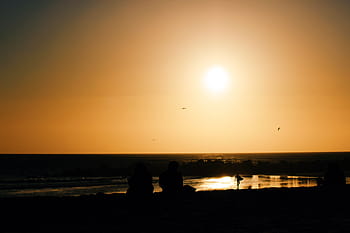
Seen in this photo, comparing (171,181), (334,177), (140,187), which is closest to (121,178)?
(334,177)

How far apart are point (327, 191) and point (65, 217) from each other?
55.0 ft

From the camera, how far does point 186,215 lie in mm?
15797

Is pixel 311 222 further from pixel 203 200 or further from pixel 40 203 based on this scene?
pixel 40 203

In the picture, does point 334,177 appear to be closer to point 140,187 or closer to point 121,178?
point 140,187

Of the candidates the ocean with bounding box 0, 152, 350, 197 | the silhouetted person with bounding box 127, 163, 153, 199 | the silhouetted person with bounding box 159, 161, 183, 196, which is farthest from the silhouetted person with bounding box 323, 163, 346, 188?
the ocean with bounding box 0, 152, 350, 197

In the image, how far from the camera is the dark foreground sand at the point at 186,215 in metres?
12.9

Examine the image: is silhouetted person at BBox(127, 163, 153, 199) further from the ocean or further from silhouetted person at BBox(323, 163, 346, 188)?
the ocean

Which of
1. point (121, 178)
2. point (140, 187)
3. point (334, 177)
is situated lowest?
point (121, 178)

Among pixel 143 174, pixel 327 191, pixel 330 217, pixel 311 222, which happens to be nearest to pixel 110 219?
pixel 143 174

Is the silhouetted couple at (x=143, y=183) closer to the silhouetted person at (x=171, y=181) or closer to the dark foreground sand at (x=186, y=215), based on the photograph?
the silhouetted person at (x=171, y=181)

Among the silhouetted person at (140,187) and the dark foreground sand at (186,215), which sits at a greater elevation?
the silhouetted person at (140,187)

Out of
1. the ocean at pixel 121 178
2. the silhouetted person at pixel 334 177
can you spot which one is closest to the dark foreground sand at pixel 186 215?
the silhouetted person at pixel 334 177

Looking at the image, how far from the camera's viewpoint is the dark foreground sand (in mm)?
12945

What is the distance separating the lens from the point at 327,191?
2547 cm
